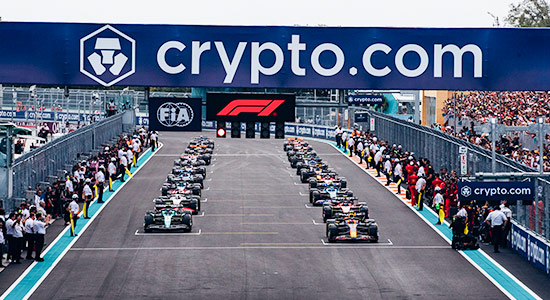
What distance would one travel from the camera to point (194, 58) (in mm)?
16641

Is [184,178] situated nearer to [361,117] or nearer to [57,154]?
[57,154]

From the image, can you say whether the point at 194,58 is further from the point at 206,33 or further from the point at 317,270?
the point at 317,270

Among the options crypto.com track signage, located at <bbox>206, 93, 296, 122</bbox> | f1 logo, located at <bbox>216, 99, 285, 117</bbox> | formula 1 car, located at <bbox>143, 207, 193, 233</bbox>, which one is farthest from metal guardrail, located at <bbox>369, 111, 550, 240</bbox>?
formula 1 car, located at <bbox>143, 207, 193, 233</bbox>

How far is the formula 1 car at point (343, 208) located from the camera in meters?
31.0

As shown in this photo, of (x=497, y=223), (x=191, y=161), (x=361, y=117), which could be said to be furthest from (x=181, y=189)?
(x=361, y=117)

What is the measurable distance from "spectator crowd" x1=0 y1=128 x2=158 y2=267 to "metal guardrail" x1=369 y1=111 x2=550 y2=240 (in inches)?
534

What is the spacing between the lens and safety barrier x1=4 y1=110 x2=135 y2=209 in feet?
106

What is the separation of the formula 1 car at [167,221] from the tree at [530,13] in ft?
278

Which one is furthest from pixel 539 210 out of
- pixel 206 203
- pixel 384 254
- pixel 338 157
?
pixel 338 157

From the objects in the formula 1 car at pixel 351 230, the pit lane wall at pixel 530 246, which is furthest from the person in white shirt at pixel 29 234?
the pit lane wall at pixel 530 246

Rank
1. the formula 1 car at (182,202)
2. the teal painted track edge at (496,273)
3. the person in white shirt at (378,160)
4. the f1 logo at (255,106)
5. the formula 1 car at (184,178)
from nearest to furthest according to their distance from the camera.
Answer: the f1 logo at (255,106)
the teal painted track edge at (496,273)
the formula 1 car at (182,202)
the formula 1 car at (184,178)
the person in white shirt at (378,160)

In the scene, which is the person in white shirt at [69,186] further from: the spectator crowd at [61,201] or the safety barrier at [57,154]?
the safety barrier at [57,154]

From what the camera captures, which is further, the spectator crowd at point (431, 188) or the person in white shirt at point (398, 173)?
the person in white shirt at point (398, 173)

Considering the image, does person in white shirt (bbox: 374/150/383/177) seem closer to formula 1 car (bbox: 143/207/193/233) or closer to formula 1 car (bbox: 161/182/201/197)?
formula 1 car (bbox: 161/182/201/197)
